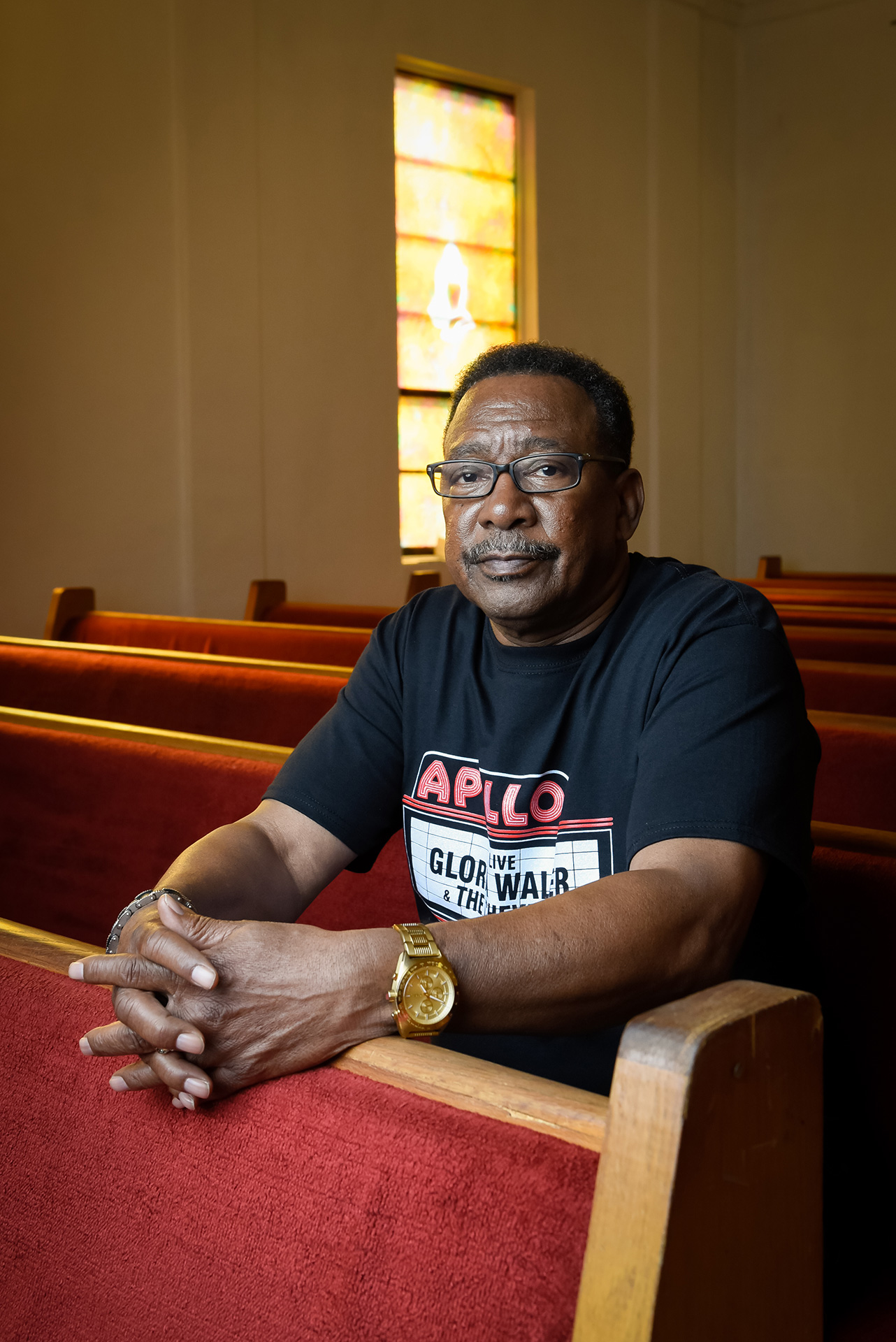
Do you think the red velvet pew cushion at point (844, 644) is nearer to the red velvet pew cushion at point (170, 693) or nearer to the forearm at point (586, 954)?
the red velvet pew cushion at point (170, 693)

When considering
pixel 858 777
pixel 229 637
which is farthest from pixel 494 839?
pixel 229 637

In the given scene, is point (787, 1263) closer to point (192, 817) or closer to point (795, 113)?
point (192, 817)

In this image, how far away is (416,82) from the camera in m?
6.74

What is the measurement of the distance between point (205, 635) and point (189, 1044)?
319cm

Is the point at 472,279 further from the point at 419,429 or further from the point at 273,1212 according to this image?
the point at 273,1212

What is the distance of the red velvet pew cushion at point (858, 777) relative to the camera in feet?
5.98

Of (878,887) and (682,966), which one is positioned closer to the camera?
(682,966)

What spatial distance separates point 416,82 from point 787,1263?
6.99 m

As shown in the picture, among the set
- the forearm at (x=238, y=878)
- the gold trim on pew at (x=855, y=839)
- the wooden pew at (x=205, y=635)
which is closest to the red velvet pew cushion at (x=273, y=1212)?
the forearm at (x=238, y=878)

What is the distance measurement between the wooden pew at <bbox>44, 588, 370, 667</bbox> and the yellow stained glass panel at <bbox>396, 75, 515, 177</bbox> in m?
3.52

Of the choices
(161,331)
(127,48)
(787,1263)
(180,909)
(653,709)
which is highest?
(127,48)

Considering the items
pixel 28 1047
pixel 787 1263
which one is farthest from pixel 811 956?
pixel 28 1047

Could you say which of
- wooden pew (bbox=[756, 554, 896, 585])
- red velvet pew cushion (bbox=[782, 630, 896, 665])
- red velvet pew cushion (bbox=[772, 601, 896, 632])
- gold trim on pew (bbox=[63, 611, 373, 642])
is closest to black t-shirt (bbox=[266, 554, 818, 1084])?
red velvet pew cushion (bbox=[782, 630, 896, 665])

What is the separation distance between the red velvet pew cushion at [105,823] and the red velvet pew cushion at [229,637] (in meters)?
0.93
